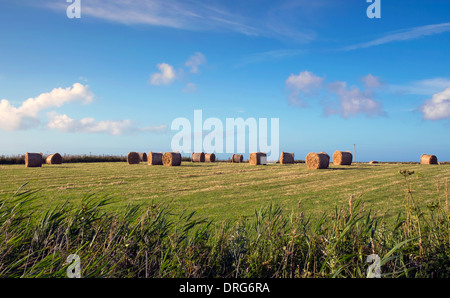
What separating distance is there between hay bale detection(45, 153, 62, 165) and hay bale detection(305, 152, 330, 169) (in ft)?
97.3

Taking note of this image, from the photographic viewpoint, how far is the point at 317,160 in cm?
2967

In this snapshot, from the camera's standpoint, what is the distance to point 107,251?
157 inches

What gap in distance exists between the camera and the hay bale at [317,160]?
29.6m

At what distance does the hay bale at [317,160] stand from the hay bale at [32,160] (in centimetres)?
2672

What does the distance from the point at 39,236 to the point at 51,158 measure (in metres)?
39.3

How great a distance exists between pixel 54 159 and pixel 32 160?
718 cm

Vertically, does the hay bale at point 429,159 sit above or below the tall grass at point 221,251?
above

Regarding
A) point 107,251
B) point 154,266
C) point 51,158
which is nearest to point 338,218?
point 154,266

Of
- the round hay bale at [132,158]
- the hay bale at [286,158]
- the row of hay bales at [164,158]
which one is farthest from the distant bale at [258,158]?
the round hay bale at [132,158]

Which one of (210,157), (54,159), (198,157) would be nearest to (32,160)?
(54,159)

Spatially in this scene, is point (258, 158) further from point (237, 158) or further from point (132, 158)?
point (132, 158)

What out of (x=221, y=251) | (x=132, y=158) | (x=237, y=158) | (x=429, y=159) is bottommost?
(x=221, y=251)

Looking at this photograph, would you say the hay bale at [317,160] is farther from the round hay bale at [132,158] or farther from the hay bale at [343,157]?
the round hay bale at [132,158]
